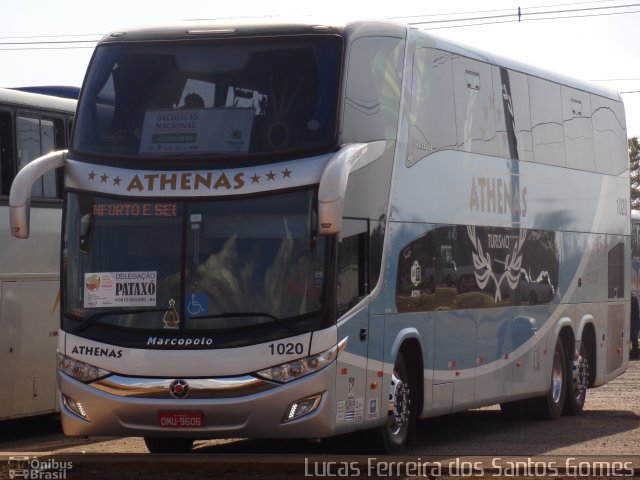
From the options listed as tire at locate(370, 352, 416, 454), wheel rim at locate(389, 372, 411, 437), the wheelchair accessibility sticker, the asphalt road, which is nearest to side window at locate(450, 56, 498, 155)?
tire at locate(370, 352, 416, 454)

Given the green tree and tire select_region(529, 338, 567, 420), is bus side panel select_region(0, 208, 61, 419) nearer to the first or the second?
tire select_region(529, 338, 567, 420)

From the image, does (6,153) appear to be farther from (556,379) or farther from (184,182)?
(556,379)

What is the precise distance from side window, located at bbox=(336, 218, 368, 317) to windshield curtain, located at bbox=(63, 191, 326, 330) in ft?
0.98

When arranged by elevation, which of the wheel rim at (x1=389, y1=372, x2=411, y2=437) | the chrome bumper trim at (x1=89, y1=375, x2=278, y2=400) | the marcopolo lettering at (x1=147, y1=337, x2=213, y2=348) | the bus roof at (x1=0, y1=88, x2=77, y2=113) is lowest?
the wheel rim at (x1=389, y1=372, x2=411, y2=437)

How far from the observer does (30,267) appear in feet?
56.0

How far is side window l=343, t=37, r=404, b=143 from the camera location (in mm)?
13281

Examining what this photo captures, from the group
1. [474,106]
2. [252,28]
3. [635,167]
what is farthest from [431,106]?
[635,167]

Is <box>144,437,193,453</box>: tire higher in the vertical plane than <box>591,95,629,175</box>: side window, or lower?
lower

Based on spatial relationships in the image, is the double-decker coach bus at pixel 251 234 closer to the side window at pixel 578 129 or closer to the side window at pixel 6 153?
the side window at pixel 6 153

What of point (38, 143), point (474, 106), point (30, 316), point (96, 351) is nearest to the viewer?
point (96, 351)

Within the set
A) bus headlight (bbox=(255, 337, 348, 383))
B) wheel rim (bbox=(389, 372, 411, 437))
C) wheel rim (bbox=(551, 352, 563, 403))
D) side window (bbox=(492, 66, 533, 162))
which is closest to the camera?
bus headlight (bbox=(255, 337, 348, 383))

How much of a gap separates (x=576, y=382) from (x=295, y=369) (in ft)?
28.9

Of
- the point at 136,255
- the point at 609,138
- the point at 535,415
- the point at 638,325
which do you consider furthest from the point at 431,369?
the point at 638,325

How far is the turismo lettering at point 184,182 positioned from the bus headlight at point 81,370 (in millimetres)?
1565
